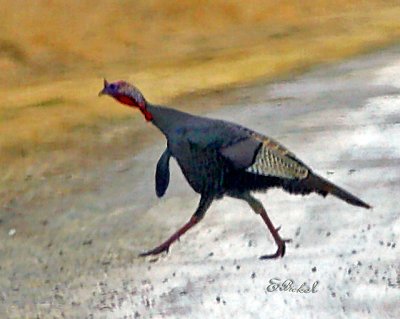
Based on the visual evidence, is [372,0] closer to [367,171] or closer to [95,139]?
[367,171]

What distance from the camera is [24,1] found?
4.87 feet

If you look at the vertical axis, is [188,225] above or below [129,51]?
below

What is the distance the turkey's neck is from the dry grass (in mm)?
48

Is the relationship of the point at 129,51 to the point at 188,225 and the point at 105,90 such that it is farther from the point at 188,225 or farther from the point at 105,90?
the point at 188,225

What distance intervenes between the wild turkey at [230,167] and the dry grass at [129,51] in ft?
0.32

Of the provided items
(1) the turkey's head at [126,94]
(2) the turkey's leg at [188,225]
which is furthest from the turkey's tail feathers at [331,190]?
(1) the turkey's head at [126,94]

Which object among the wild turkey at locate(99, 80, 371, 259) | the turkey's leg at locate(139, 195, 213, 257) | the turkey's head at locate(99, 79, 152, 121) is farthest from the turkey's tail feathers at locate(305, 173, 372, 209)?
the turkey's head at locate(99, 79, 152, 121)

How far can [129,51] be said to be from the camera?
1.49 m

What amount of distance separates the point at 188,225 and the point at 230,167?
0.10m

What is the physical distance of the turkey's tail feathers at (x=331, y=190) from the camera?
4.32ft

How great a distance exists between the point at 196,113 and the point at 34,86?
0.87 ft

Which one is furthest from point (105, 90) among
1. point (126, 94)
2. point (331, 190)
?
point (331, 190)

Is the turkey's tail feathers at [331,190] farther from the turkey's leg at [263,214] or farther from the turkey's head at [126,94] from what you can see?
the turkey's head at [126,94]

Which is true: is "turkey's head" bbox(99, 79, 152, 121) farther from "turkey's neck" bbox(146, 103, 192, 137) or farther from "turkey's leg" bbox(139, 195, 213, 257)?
"turkey's leg" bbox(139, 195, 213, 257)
